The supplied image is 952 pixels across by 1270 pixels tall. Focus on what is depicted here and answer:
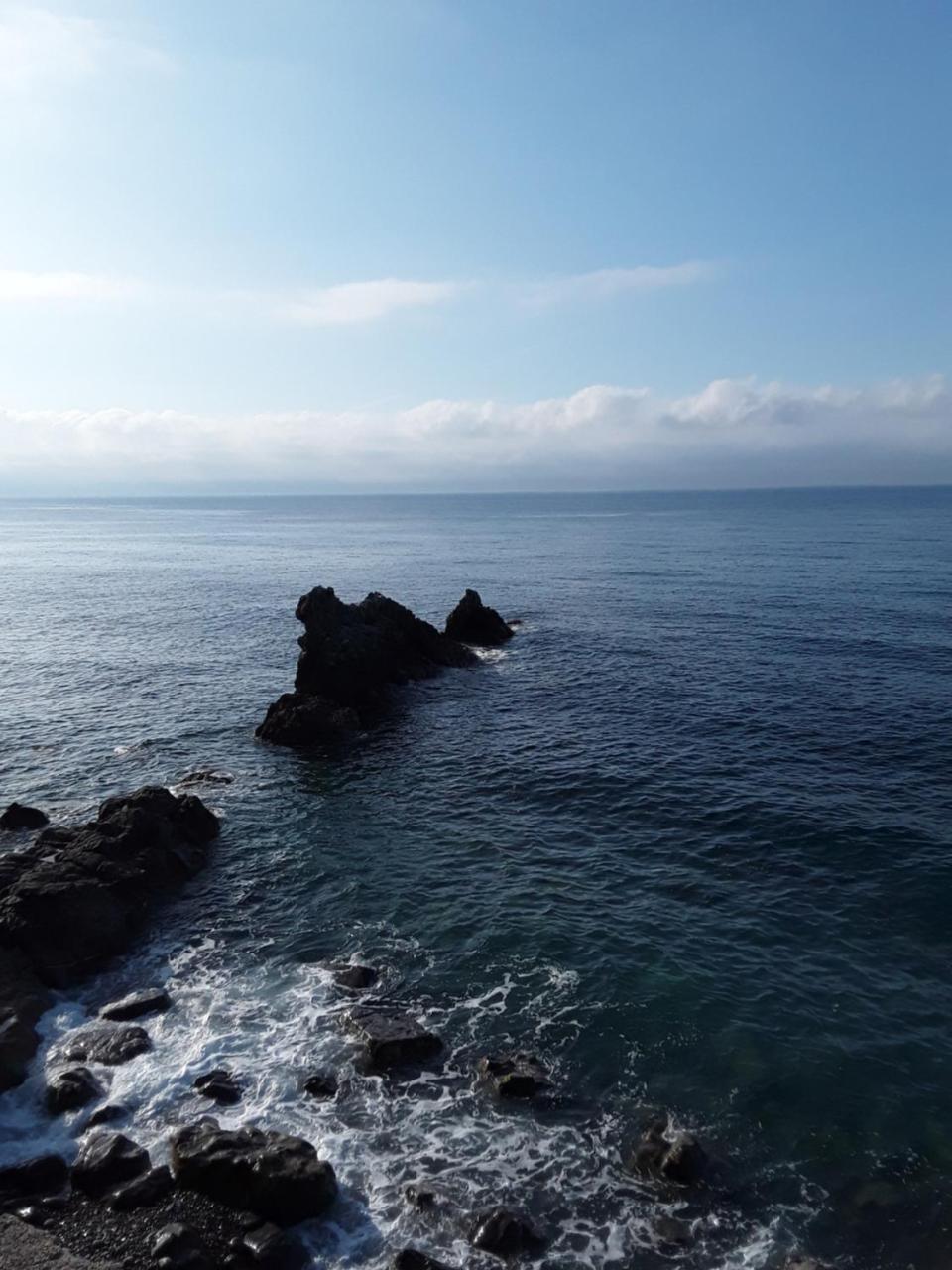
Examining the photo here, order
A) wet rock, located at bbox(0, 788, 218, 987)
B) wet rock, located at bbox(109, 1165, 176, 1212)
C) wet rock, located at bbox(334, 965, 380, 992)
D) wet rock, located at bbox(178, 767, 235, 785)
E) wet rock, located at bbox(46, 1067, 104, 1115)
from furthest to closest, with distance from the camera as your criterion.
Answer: wet rock, located at bbox(178, 767, 235, 785), wet rock, located at bbox(0, 788, 218, 987), wet rock, located at bbox(334, 965, 380, 992), wet rock, located at bbox(46, 1067, 104, 1115), wet rock, located at bbox(109, 1165, 176, 1212)

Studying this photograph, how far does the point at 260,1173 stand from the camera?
19562 millimetres

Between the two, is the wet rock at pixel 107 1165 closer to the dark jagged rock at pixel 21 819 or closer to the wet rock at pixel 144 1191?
the wet rock at pixel 144 1191

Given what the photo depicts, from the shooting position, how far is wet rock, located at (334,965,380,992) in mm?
28094

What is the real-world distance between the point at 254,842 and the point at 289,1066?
1600 centimetres

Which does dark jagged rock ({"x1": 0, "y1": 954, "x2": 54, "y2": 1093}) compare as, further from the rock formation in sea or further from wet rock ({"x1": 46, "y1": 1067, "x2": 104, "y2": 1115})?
wet rock ({"x1": 46, "y1": 1067, "x2": 104, "y2": 1115})

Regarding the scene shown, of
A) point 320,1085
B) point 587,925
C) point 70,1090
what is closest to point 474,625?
point 587,925

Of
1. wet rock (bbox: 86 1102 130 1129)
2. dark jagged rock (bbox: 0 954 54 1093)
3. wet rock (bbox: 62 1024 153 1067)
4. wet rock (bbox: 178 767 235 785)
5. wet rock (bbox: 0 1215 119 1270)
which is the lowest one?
wet rock (bbox: 86 1102 130 1129)

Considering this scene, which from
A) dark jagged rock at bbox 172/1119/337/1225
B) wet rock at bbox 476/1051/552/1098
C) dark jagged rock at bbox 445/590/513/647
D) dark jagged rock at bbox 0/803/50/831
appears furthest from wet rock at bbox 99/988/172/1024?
dark jagged rock at bbox 445/590/513/647

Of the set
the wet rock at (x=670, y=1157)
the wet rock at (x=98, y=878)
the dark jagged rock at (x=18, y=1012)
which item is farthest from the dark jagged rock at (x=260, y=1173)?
the wet rock at (x=98, y=878)

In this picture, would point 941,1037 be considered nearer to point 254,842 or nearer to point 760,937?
point 760,937

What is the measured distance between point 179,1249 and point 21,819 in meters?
27.2

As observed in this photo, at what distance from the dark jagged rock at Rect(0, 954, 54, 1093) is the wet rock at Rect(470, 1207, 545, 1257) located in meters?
14.6

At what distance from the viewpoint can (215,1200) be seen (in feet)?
64.5

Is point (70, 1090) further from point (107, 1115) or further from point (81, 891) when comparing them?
point (81, 891)
